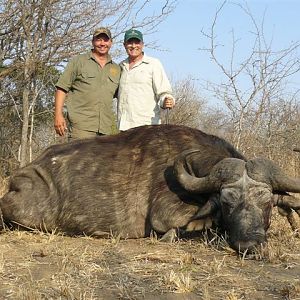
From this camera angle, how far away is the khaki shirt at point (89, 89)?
7.66 m

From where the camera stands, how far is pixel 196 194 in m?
6.00

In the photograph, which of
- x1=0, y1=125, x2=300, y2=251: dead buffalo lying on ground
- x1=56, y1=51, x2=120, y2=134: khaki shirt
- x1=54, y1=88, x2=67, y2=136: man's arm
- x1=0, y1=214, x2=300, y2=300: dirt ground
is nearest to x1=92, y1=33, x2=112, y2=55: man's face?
x1=56, y1=51, x2=120, y2=134: khaki shirt

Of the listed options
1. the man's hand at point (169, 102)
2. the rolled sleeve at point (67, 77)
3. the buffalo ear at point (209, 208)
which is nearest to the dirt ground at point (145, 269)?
Answer: the buffalo ear at point (209, 208)

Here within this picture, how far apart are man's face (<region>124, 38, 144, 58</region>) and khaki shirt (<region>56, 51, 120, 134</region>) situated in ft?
1.12

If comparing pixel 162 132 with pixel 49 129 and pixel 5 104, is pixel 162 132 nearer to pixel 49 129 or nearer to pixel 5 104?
pixel 5 104

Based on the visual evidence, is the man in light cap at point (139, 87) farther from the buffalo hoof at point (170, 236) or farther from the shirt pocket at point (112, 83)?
the buffalo hoof at point (170, 236)

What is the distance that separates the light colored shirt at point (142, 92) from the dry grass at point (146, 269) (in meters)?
2.03

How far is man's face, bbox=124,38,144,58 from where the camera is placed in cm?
755

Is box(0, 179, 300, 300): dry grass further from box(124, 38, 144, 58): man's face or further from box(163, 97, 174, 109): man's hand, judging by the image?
box(124, 38, 144, 58): man's face

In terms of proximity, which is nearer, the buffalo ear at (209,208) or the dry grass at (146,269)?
the dry grass at (146,269)

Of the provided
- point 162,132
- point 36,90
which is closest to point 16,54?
point 36,90

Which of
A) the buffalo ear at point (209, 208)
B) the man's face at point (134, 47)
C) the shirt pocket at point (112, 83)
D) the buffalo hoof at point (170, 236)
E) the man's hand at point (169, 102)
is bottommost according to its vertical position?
the buffalo hoof at point (170, 236)

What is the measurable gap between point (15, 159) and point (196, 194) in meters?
8.54

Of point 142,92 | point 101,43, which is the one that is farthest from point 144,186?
point 101,43
